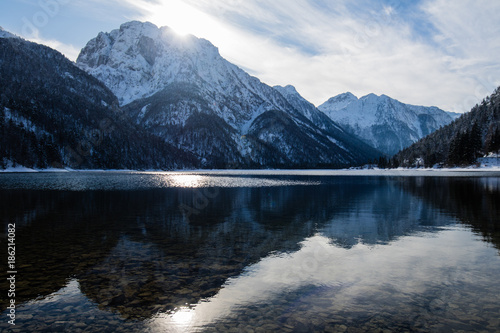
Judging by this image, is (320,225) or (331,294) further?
(320,225)

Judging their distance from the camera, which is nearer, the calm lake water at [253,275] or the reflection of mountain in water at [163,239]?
the calm lake water at [253,275]

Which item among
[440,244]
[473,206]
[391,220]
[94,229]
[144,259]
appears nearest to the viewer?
[144,259]

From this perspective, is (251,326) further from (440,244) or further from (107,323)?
(440,244)

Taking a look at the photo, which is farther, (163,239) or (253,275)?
(163,239)

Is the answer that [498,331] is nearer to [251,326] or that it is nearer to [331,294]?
[331,294]

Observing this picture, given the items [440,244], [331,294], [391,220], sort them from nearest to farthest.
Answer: [331,294] → [440,244] → [391,220]

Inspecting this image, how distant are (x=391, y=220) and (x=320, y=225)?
319 inches

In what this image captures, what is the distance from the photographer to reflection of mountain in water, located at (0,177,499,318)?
14859 millimetres

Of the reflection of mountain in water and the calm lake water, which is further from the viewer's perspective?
the reflection of mountain in water

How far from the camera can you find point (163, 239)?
25078mm

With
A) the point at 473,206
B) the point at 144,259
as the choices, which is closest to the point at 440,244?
the point at 144,259

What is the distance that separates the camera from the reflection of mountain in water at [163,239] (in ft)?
48.8

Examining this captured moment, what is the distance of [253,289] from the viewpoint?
14.8 meters

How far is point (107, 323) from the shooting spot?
453 inches
